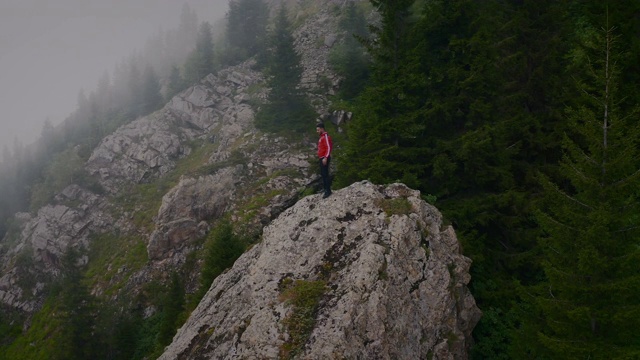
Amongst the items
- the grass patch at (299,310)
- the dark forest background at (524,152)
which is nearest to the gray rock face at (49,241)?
the dark forest background at (524,152)

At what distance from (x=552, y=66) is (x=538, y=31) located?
6.41 feet

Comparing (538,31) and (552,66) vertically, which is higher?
(538,31)

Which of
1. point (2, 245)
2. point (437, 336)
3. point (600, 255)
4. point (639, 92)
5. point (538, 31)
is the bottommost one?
point (2, 245)

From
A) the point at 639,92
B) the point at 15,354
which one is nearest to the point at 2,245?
the point at 15,354

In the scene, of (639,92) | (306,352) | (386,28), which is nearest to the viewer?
(306,352)

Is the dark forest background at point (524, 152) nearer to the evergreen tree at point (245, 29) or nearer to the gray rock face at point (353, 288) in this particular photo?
the gray rock face at point (353, 288)

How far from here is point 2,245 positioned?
46.6m

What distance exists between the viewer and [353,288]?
867cm

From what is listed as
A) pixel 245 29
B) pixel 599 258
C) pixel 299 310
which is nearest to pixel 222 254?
pixel 299 310

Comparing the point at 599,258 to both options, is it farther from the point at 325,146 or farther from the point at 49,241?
the point at 49,241

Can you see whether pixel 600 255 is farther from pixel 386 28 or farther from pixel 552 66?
pixel 386 28

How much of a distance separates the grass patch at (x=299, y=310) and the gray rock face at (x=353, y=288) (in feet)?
0.44

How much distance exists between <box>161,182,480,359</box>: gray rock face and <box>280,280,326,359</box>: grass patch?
133 millimetres

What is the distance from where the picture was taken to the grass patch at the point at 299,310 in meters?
7.84
